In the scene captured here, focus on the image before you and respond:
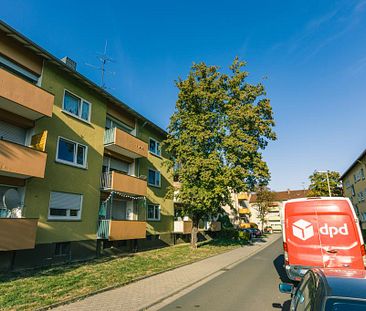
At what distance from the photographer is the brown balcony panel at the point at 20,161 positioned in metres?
10.2

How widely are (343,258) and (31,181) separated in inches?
485

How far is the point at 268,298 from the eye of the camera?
745cm

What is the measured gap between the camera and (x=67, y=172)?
13859 millimetres

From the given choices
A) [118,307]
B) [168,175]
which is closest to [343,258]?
[118,307]

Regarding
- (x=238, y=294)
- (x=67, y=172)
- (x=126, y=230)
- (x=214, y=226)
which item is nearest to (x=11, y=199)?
(x=67, y=172)

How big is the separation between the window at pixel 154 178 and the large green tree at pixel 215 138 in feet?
5.86

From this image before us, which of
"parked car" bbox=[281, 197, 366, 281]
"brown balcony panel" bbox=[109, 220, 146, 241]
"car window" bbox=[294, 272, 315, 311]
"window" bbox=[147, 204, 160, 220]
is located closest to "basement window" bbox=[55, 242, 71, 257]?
"brown balcony panel" bbox=[109, 220, 146, 241]

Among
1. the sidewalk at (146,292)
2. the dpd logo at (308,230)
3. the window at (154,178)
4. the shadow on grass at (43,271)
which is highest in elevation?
the window at (154,178)

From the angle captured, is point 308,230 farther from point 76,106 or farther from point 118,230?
point 76,106

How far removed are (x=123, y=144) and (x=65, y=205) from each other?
17.0 feet

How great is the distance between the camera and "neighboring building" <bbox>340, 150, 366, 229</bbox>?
100 ft

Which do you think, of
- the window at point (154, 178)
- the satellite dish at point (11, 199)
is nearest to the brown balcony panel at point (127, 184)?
the window at point (154, 178)

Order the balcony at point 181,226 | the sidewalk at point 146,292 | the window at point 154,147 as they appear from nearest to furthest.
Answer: the sidewalk at point 146,292 < the window at point 154,147 < the balcony at point 181,226

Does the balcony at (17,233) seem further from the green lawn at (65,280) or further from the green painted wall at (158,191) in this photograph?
the green painted wall at (158,191)
